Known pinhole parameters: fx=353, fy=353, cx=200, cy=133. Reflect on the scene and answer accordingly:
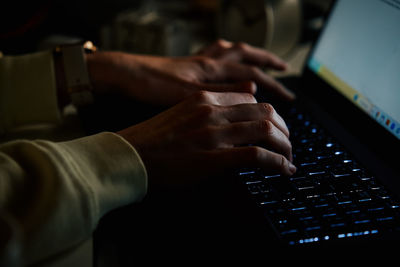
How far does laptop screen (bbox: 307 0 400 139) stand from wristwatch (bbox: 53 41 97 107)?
1.48 ft

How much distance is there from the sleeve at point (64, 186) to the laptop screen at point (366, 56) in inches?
14.6

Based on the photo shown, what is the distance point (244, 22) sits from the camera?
94 centimetres

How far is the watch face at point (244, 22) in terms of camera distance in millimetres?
888

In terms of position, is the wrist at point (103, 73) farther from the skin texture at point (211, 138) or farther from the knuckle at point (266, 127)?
the knuckle at point (266, 127)

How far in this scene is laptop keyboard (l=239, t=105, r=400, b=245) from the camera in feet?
1.22

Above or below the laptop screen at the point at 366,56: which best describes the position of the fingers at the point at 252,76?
below

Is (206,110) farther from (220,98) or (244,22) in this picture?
(244,22)

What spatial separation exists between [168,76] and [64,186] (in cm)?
37

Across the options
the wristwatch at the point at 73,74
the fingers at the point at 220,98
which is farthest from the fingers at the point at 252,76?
the wristwatch at the point at 73,74

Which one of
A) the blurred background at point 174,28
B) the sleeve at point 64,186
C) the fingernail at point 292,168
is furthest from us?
the blurred background at point 174,28

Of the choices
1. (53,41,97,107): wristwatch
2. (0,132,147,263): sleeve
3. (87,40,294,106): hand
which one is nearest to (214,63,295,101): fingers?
(87,40,294,106): hand

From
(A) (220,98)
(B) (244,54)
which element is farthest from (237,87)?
(B) (244,54)

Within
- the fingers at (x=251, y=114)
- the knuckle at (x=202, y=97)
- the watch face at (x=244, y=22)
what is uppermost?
the watch face at (x=244, y=22)

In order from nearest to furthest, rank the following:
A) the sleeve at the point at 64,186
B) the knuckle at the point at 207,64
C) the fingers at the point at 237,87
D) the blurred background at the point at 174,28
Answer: the sleeve at the point at 64,186, the fingers at the point at 237,87, the knuckle at the point at 207,64, the blurred background at the point at 174,28
